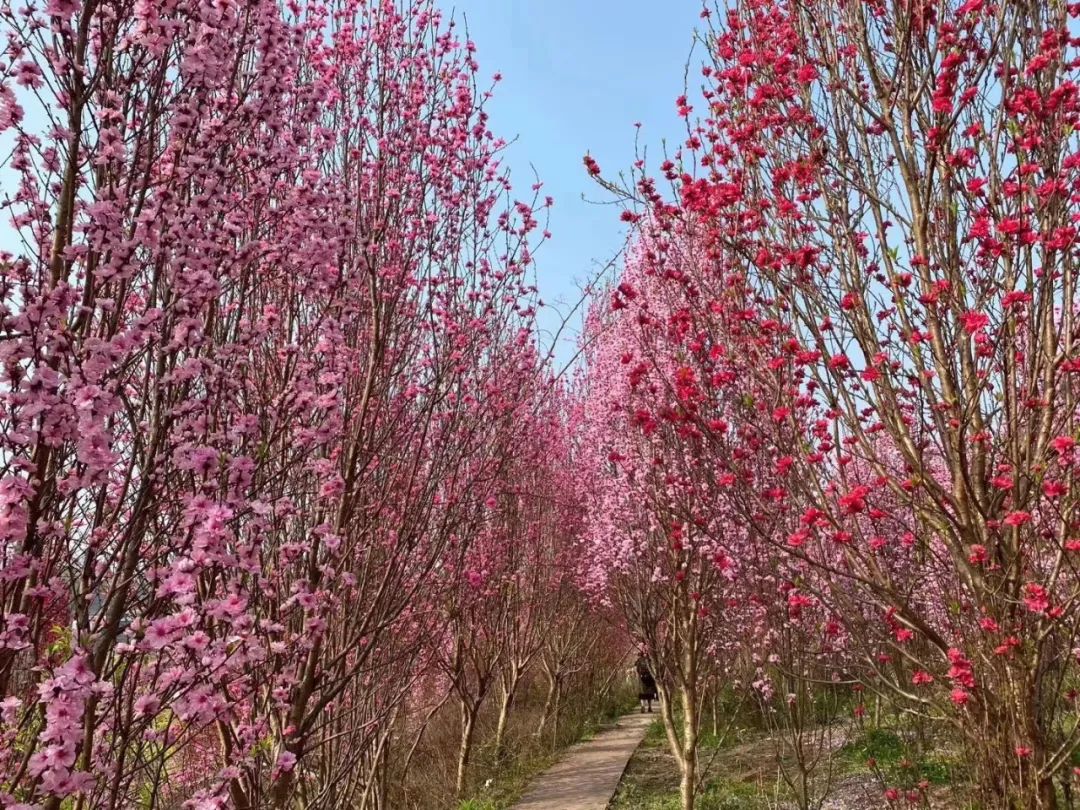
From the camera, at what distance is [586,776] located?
1287 centimetres

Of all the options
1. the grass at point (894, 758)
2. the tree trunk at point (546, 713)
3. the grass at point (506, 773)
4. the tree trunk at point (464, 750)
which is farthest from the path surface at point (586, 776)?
the grass at point (894, 758)

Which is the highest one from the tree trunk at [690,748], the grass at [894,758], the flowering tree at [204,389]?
the flowering tree at [204,389]

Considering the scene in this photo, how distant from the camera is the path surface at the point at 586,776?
11203mm

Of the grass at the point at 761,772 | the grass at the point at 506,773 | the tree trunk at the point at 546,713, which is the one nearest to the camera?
the grass at the point at 761,772

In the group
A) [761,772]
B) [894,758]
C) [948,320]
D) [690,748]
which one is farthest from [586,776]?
[948,320]

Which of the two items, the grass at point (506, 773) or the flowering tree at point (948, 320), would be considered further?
the grass at point (506, 773)

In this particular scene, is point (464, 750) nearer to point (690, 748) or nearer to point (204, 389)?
point (690, 748)

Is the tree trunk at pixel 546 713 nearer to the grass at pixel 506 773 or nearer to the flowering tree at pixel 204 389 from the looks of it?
the grass at pixel 506 773

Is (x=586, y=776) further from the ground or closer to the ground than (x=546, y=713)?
closer to the ground

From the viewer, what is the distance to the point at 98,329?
113 inches

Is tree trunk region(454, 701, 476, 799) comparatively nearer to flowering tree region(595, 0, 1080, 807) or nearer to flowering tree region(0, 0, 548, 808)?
flowering tree region(0, 0, 548, 808)

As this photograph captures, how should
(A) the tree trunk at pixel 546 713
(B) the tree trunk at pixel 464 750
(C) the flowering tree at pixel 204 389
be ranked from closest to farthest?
1. (C) the flowering tree at pixel 204 389
2. (B) the tree trunk at pixel 464 750
3. (A) the tree trunk at pixel 546 713

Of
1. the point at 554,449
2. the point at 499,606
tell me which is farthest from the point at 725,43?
the point at 554,449

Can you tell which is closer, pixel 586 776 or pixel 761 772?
pixel 761 772
